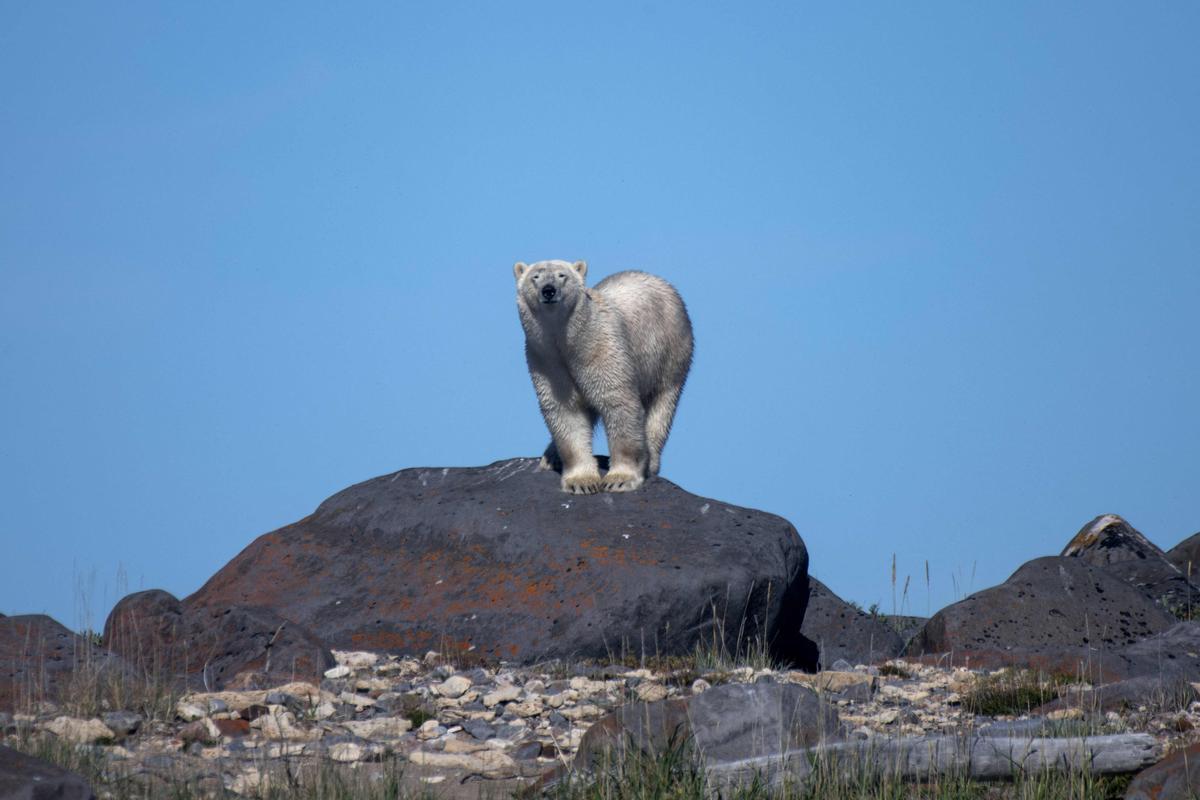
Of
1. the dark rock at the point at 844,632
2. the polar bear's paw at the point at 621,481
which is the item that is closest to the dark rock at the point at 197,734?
the polar bear's paw at the point at 621,481

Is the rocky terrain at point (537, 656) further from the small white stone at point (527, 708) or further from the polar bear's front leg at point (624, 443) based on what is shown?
the polar bear's front leg at point (624, 443)

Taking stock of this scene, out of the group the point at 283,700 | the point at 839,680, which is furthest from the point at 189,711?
the point at 839,680

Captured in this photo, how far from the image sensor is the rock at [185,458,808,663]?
11.7m

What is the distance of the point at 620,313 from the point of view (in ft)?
46.3

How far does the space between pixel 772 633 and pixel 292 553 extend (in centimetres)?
494

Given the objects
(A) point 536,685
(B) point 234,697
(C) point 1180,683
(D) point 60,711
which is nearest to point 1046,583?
(C) point 1180,683

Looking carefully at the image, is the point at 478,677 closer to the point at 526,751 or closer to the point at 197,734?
the point at 526,751

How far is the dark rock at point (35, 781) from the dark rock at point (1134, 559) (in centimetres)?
1391

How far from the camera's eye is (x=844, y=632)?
15680mm

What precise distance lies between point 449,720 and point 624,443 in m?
4.93

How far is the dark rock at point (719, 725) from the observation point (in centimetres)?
673

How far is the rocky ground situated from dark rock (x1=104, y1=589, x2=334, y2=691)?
37cm

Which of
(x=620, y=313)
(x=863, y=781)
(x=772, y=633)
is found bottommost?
(x=863, y=781)

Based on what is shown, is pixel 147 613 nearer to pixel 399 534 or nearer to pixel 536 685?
pixel 399 534
